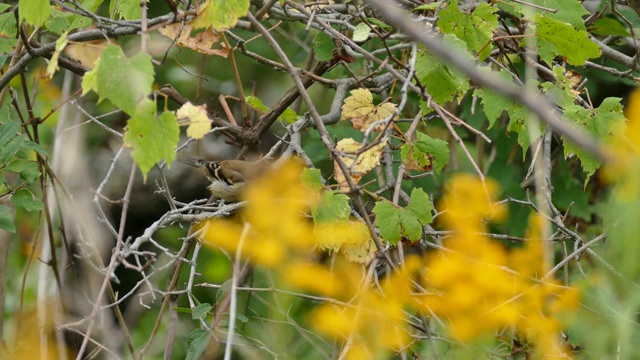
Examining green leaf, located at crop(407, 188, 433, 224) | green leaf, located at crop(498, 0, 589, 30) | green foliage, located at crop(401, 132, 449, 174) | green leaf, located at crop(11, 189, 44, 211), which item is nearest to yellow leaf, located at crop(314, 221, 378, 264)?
green leaf, located at crop(407, 188, 433, 224)

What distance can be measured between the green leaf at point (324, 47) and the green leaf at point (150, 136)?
1.01 meters

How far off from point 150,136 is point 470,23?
0.97 meters

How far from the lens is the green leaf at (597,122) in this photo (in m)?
2.05

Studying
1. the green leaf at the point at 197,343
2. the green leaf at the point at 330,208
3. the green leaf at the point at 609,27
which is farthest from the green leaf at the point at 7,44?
the green leaf at the point at 609,27

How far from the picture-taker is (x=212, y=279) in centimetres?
330

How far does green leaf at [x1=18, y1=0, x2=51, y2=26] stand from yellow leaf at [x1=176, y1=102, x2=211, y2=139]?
13.3 inches

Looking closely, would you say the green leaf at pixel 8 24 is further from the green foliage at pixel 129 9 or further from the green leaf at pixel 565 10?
the green leaf at pixel 565 10

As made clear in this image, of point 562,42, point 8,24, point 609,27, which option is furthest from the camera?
point 609,27

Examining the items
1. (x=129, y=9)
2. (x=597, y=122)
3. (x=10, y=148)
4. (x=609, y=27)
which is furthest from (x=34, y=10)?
(x=609, y=27)

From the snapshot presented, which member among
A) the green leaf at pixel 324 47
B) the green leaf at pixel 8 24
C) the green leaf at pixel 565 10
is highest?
the green leaf at pixel 565 10

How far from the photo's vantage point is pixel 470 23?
206 cm

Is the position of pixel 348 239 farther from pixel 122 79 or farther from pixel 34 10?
pixel 34 10

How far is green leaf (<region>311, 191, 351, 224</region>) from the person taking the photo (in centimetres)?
187

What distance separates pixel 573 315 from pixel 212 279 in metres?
1.93
